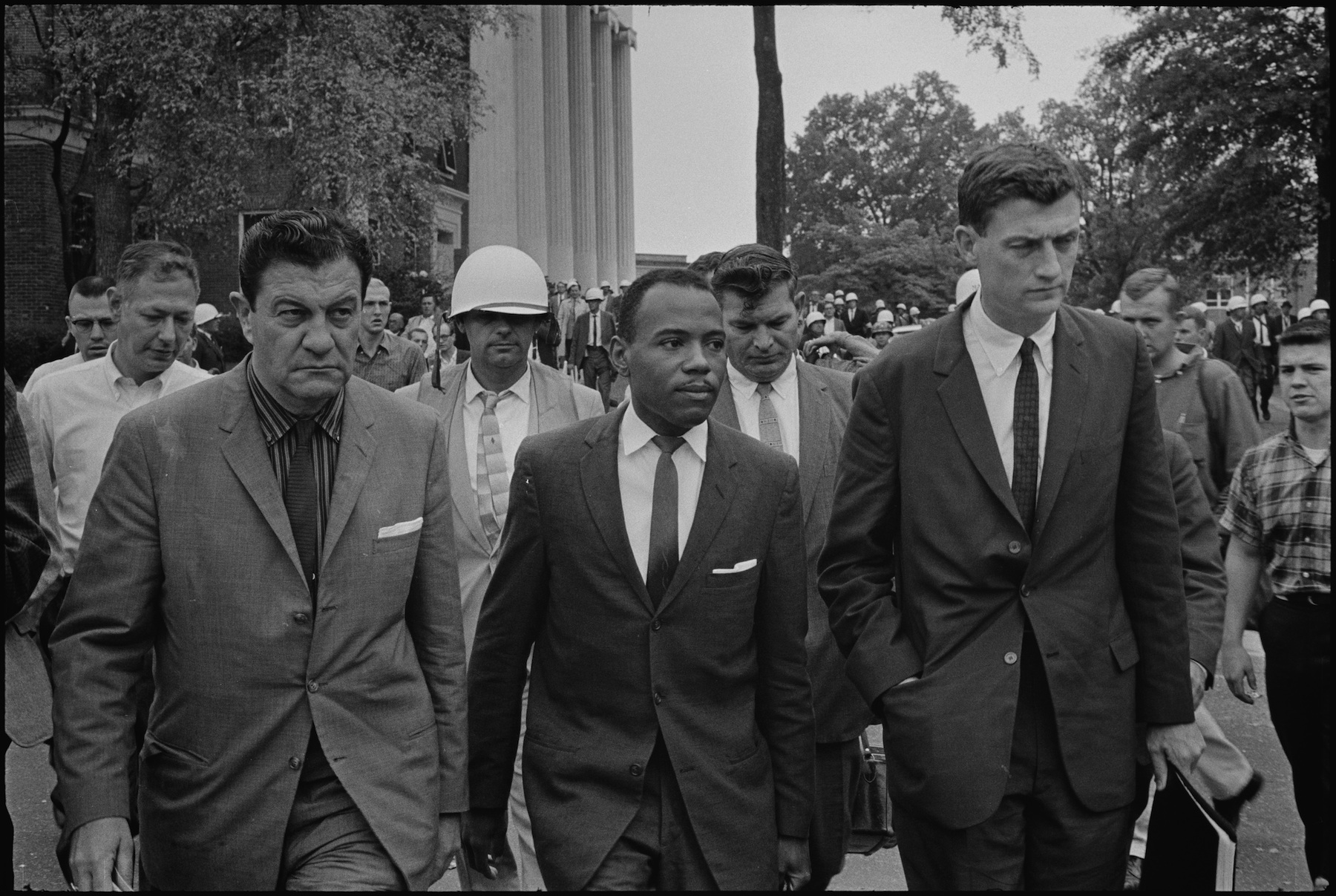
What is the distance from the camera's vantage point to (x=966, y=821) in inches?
128

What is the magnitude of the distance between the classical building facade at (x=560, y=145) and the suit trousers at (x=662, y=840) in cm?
3301

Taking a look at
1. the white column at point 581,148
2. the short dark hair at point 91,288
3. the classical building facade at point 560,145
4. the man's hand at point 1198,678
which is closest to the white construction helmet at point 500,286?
the man's hand at point 1198,678

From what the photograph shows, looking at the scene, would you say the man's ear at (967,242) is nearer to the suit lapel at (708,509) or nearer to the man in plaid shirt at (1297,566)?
the suit lapel at (708,509)

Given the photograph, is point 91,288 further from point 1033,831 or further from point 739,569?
point 1033,831

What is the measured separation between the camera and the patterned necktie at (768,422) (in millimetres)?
5105

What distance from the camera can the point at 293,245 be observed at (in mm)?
3398

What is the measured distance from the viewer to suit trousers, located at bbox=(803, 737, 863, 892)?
4.40m

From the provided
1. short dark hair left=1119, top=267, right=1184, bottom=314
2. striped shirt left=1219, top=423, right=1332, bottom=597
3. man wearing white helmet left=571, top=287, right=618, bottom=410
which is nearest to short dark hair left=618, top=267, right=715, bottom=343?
striped shirt left=1219, top=423, right=1332, bottom=597

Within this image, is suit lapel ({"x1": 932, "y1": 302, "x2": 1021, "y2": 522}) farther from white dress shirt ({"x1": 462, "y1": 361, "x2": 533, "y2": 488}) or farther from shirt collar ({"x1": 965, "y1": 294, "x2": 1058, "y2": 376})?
white dress shirt ({"x1": 462, "y1": 361, "x2": 533, "y2": 488})

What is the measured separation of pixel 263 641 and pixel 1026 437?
6.30ft

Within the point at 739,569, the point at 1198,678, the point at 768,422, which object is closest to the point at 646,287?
the point at 739,569

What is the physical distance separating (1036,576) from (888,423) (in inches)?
21.1

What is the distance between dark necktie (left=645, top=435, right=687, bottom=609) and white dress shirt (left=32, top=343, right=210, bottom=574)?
274cm

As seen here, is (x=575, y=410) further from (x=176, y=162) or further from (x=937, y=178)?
(x=937, y=178)
